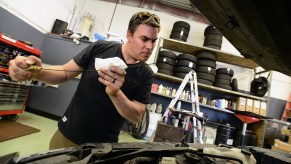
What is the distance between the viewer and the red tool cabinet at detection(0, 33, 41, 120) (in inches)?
103

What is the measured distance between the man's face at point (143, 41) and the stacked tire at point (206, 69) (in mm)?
3211

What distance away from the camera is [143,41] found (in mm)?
1120

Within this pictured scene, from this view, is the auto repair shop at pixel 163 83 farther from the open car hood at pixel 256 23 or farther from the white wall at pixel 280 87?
the open car hood at pixel 256 23

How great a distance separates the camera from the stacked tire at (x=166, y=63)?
419 cm

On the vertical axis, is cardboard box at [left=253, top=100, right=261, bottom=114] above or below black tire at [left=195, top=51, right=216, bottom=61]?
below

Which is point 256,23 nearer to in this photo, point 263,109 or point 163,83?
point 163,83

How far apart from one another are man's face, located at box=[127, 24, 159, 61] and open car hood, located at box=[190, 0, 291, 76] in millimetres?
422

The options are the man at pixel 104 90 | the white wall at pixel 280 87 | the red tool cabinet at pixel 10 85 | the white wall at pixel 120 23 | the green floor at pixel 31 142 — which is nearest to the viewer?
the man at pixel 104 90

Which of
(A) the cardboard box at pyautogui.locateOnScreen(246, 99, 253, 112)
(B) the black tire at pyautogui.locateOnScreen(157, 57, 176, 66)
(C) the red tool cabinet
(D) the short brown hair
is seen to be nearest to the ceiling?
(B) the black tire at pyautogui.locateOnScreen(157, 57, 176, 66)

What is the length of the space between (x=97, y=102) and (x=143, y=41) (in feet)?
1.46

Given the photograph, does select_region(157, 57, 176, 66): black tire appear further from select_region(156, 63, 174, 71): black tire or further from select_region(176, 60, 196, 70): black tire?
select_region(176, 60, 196, 70): black tire

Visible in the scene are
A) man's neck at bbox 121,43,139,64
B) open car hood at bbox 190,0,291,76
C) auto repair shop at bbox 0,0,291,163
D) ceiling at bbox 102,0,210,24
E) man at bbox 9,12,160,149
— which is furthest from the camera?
ceiling at bbox 102,0,210,24

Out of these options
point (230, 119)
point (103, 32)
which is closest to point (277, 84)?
point (230, 119)

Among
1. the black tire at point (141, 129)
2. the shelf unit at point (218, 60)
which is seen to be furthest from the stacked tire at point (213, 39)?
the black tire at point (141, 129)
